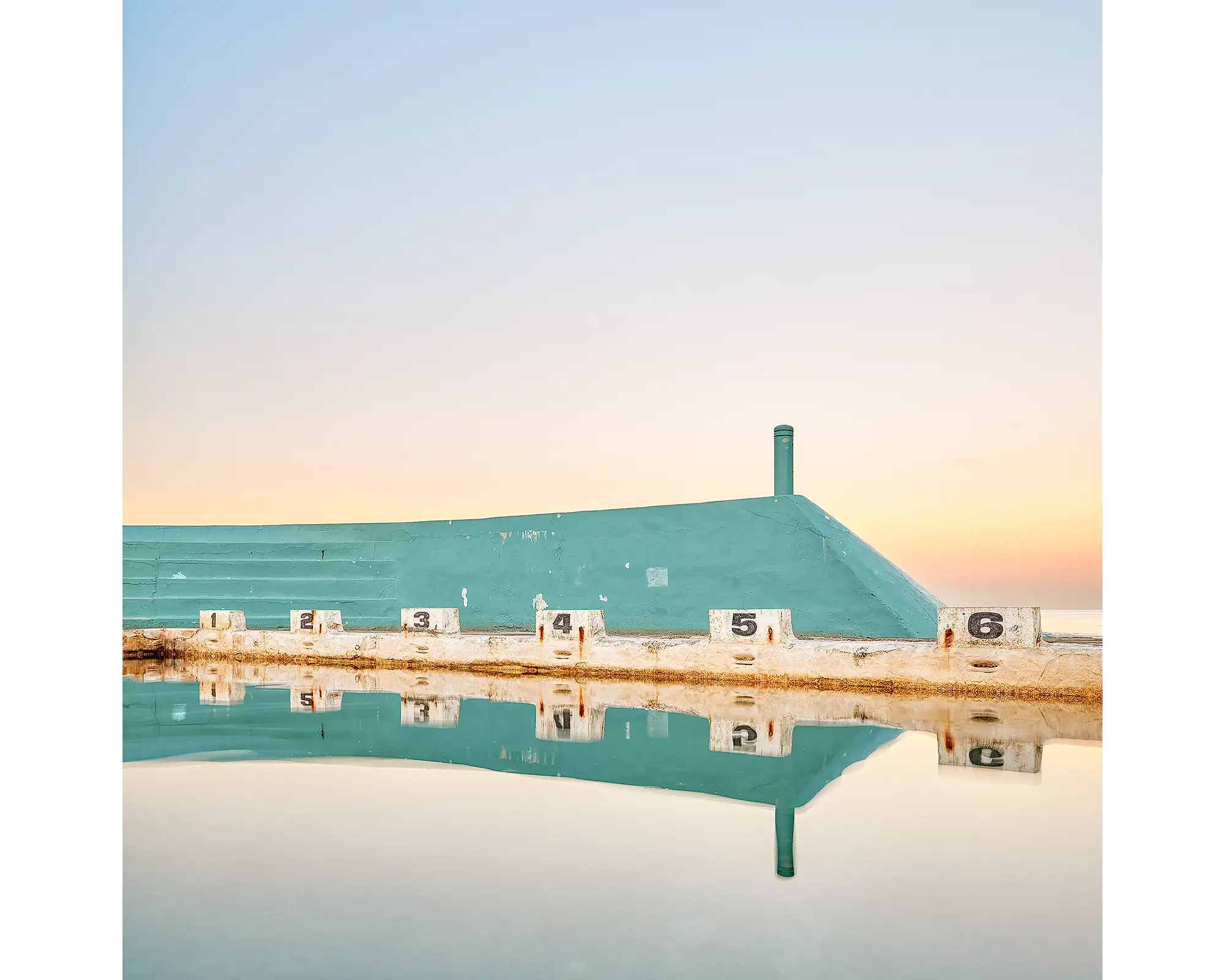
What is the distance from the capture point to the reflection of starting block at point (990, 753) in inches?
255

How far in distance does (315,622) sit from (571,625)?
5086mm

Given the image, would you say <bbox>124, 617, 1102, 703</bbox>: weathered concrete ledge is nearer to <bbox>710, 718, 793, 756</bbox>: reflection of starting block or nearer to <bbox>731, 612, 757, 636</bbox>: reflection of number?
<bbox>731, 612, 757, 636</bbox>: reflection of number

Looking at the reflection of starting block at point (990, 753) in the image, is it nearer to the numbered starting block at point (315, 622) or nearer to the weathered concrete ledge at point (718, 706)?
the weathered concrete ledge at point (718, 706)

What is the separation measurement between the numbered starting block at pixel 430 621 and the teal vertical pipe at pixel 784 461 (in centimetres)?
644

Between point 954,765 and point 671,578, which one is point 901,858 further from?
point 671,578

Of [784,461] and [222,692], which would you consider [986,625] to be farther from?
[222,692]

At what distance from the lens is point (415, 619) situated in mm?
15328

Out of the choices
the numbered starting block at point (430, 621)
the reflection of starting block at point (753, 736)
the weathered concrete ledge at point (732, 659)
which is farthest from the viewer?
the numbered starting block at point (430, 621)

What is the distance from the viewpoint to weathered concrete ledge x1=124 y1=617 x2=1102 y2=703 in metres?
10.4

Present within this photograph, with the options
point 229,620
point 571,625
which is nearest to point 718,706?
point 571,625

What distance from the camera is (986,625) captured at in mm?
10719

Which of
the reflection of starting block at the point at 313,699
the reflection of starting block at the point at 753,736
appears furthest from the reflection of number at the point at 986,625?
the reflection of starting block at the point at 313,699
